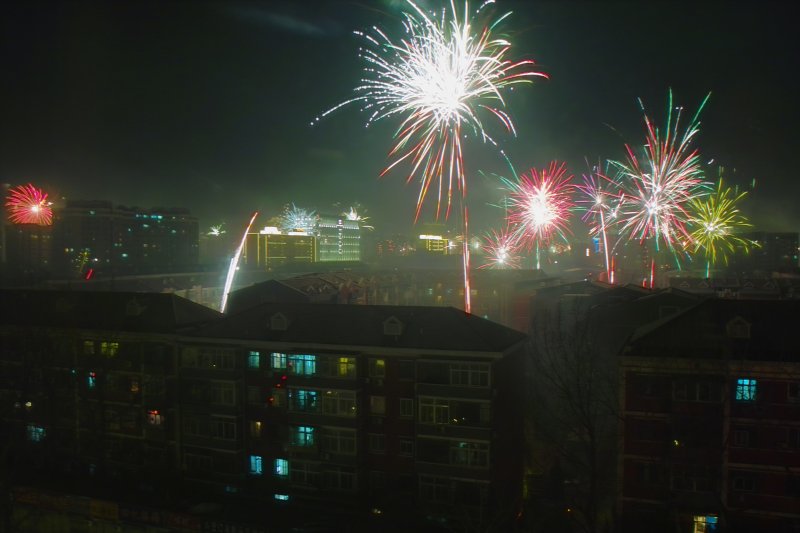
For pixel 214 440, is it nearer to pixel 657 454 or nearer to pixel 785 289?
pixel 657 454

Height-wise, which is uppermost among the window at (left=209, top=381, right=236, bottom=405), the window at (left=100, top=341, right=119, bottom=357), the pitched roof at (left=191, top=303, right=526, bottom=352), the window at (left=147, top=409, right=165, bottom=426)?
the pitched roof at (left=191, top=303, right=526, bottom=352)

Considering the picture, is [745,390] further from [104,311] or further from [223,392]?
[104,311]

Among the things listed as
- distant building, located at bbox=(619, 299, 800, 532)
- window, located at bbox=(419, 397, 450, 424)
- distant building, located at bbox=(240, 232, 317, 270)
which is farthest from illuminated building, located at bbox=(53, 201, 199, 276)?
distant building, located at bbox=(619, 299, 800, 532)

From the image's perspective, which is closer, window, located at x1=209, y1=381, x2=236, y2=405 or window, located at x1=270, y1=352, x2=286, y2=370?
window, located at x1=270, y1=352, x2=286, y2=370

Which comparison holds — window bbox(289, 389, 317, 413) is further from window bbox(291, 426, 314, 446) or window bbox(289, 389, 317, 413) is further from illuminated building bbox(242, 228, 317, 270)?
illuminated building bbox(242, 228, 317, 270)

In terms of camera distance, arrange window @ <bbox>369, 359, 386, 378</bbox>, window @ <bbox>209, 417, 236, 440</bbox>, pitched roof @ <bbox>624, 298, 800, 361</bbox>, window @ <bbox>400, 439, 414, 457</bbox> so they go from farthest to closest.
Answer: window @ <bbox>209, 417, 236, 440</bbox> < window @ <bbox>369, 359, 386, 378</bbox> < window @ <bbox>400, 439, 414, 457</bbox> < pitched roof @ <bbox>624, 298, 800, 361</bbox>

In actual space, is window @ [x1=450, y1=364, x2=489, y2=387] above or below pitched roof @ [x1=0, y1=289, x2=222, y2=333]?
below

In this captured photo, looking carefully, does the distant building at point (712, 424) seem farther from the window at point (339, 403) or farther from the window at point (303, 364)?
the window at point (303, 364)

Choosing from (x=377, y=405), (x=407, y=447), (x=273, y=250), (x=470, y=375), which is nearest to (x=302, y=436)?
(x=377, y=405)

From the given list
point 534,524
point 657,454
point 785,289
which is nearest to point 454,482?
point 534,524
